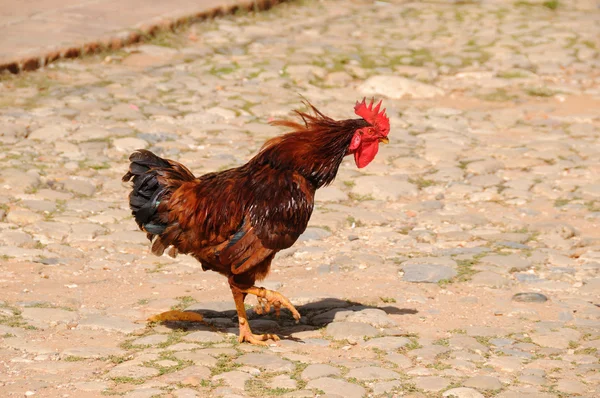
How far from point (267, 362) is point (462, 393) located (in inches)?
42.8

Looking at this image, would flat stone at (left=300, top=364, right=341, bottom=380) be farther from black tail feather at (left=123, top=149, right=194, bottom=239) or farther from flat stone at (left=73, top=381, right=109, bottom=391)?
black tail feather at (left=123, top=149, right=194, bottom=239)

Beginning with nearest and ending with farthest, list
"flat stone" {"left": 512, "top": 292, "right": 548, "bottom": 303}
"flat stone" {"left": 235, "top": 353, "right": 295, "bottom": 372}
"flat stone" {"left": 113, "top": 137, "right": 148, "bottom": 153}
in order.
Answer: "flat stone" {"left": 235, "top": 353, "right": 295, "bottom": 372}
"flat stone" {"left": 512, "top": 292, "right": 548, "bottom": 303}
"flat stone" {"left": 113, "top": 137, "right": 148, "bottom": 153}

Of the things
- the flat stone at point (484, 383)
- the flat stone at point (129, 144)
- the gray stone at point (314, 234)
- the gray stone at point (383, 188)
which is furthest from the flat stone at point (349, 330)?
the flat stone at point (129, 144)

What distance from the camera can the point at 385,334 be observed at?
5848 millimetres

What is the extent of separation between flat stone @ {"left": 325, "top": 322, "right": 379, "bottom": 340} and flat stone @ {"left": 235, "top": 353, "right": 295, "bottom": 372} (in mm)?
548

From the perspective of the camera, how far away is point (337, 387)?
16.4 feet

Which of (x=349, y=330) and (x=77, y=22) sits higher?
(x=77, y=22)

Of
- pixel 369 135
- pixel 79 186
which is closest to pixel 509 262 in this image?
pixel 369 135

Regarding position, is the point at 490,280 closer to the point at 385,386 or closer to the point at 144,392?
the point at 385,386

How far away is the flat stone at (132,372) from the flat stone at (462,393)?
153 centimetres

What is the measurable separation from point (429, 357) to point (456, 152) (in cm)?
450

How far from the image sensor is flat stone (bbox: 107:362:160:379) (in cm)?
509

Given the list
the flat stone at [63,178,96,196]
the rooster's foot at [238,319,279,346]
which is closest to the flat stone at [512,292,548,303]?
the rooster's foot at [238,319,279,346]

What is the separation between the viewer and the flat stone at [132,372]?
16.7 ft
